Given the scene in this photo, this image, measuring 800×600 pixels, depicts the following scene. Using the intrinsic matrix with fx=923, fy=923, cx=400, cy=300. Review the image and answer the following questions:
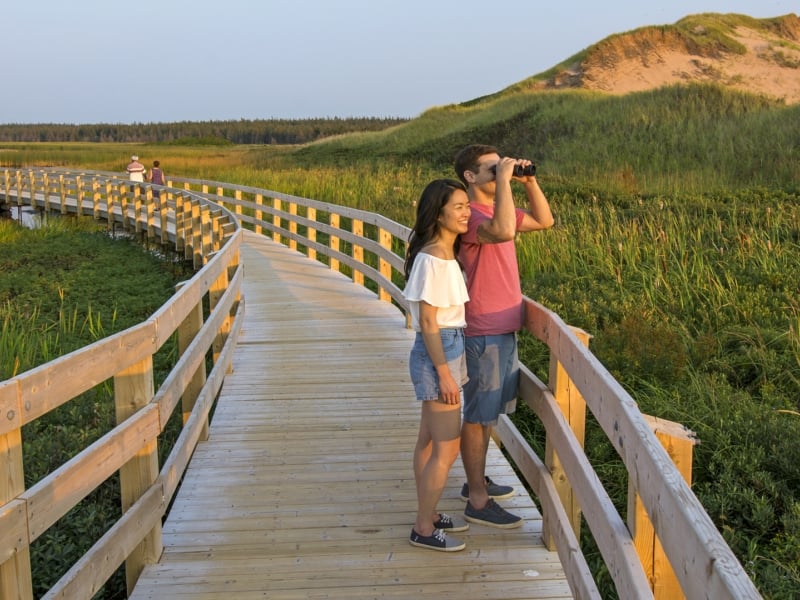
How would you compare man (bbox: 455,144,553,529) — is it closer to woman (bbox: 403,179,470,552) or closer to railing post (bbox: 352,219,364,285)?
woman (bbox: 403,179,470,552)

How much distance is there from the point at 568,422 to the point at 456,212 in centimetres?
111

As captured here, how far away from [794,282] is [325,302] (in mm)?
5490

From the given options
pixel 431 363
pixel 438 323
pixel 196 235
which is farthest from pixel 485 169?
pixel 196 235

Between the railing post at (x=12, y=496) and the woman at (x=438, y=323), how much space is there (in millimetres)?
1776

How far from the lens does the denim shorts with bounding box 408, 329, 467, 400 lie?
13.5 feet

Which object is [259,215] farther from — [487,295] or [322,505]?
[487,295]

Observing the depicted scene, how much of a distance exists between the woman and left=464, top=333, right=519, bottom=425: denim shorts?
11 centimetres

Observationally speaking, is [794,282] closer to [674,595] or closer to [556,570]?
[556,570]

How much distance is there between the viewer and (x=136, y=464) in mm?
4066

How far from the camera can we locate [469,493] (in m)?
4.66

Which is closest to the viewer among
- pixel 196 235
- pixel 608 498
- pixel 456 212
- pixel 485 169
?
pixel 608 498

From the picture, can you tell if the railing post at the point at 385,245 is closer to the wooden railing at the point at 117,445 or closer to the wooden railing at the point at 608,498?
the wooden railing at the point at 117,445

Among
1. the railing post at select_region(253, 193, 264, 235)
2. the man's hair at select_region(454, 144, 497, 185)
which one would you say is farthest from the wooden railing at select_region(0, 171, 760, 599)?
the railing post at select_region(253, 193, 264, 235)

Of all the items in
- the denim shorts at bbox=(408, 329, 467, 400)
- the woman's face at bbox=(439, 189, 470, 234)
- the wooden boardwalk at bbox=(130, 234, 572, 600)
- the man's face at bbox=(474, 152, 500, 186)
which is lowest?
the wooden boardwalk at bbox=(130, 234, 572, 600)
